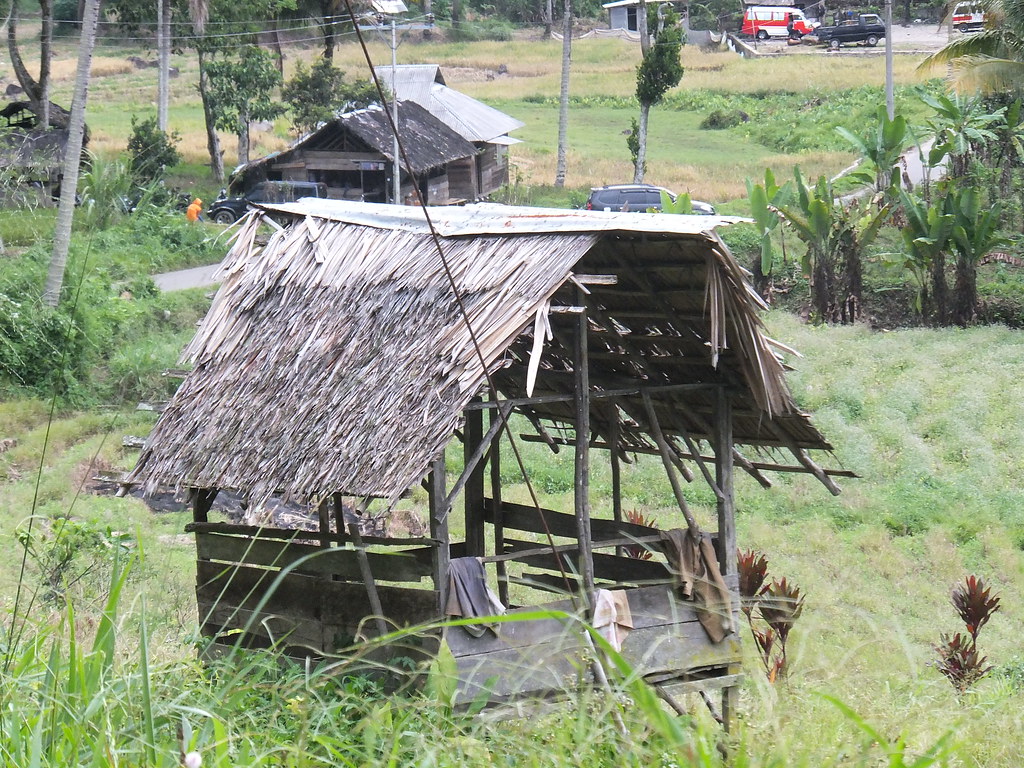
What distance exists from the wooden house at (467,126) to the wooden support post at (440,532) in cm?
2743

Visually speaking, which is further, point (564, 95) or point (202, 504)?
point (564, 95)

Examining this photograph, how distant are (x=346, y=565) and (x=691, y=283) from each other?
263 cm

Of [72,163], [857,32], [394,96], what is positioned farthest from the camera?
[857,32]

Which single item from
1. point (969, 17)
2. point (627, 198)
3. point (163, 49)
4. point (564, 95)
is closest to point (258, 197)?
point (163, 49)

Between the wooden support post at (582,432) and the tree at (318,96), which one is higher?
the tree at (318,96)

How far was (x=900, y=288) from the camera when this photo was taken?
2247 cm

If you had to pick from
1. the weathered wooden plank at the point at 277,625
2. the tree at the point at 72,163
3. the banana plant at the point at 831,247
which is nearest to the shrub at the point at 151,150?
the tree at the point at 72,163

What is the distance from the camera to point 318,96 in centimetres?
3347

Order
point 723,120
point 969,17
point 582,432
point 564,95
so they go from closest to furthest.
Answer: point 582,432, point 564,95, point 969,17, point 723,120

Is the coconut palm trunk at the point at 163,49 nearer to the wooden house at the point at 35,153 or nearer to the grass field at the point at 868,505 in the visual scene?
the wooden house at the point at 35,153

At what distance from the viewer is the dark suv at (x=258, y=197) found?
2759 centimetres

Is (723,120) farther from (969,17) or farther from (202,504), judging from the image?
(202,504)

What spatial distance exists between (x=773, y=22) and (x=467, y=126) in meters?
28.0

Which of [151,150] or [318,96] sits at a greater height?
[318,96]
